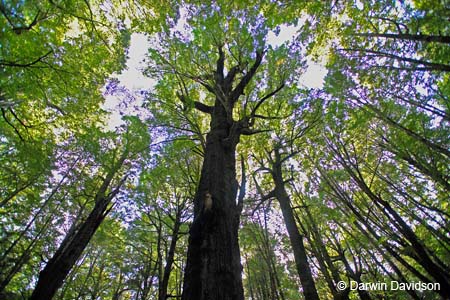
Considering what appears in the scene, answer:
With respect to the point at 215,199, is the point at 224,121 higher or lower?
higher

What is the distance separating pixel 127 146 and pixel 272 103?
5.94 meters

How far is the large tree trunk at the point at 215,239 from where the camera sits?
169cm

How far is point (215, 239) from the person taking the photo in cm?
200

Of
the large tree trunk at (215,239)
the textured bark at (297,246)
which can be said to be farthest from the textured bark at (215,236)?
the textured bark at (297,246)

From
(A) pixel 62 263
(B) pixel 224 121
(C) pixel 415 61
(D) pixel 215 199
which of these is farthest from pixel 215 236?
(A) pixel 62 263

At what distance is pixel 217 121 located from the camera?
4.00 metres

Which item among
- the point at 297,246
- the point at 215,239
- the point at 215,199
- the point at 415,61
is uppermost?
the point at 415,61

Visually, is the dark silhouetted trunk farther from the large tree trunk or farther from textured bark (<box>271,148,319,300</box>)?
textured bark (<box>271,148,319,300</box>)

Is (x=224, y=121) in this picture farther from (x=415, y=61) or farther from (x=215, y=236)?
(x=415, y=61)

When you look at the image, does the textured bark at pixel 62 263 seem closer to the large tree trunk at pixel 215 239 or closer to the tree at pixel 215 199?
the tree at pixel 215 199

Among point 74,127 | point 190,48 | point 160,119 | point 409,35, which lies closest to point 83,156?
point 74,127

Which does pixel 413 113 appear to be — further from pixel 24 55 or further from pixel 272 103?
pixel 24 55

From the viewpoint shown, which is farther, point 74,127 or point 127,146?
point 74,127

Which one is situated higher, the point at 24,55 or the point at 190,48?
the point at 24,55
